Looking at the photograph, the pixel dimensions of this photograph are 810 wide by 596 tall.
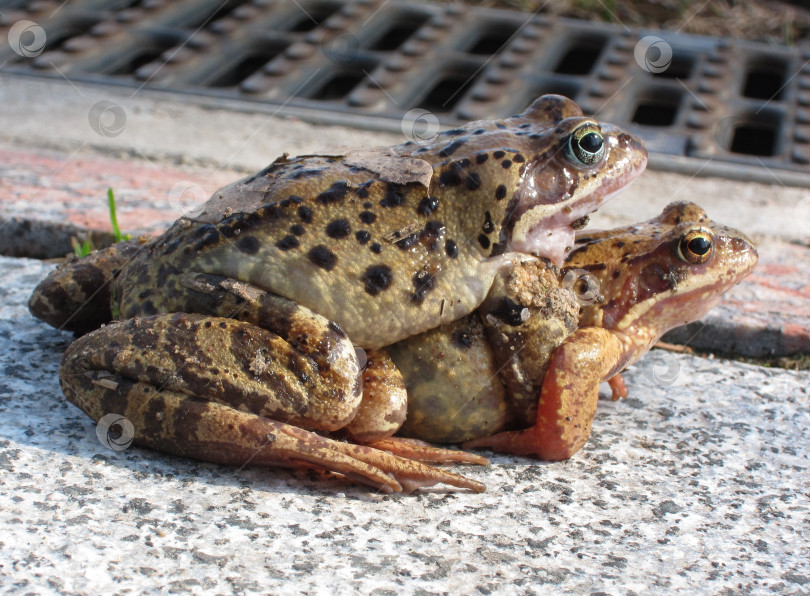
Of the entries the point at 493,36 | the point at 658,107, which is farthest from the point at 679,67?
the point at 493,36

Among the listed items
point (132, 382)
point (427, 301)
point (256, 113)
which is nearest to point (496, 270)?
point (427, 301)

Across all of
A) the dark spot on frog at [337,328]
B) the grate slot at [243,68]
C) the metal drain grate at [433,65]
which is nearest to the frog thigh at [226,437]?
the dark spot on frog at [337,328]

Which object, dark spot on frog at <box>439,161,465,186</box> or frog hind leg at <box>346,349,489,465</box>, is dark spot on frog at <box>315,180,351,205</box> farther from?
frog hind leg at <box>346,349,489,465</box>

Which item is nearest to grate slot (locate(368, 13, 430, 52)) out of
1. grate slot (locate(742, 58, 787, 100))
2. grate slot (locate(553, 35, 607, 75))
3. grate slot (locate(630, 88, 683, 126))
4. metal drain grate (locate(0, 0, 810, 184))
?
metal drain grate (locate(0, 0, 810, 184))

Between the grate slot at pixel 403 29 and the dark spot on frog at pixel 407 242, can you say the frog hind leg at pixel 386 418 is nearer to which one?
→ the dark spot on frog at pixel 407 242

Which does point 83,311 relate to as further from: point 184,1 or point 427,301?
point 184,1
